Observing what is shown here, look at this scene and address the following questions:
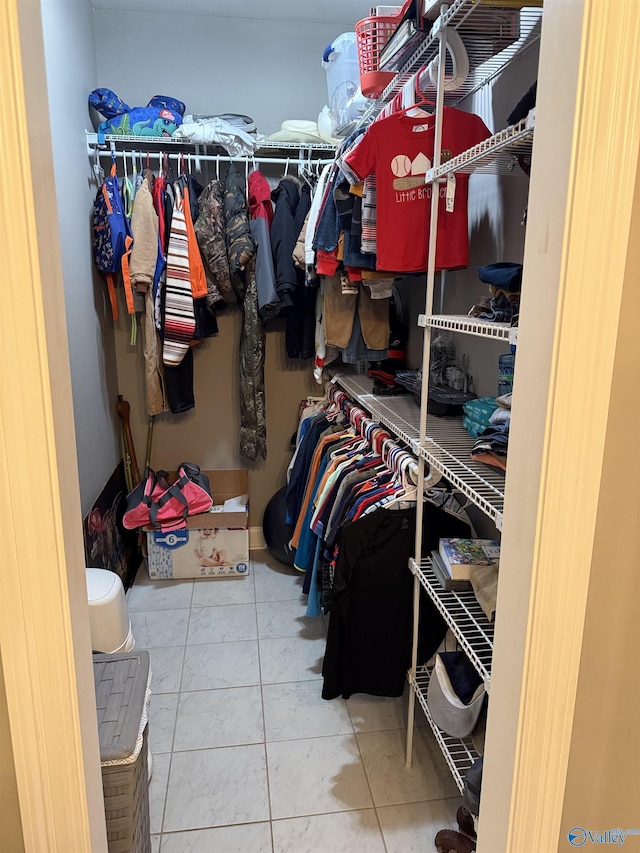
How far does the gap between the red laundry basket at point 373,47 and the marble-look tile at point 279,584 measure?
2.36 m

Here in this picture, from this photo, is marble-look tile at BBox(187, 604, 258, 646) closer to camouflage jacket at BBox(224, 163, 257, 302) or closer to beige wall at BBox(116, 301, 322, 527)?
beige wall at BBox(116, 301, 322, 527)

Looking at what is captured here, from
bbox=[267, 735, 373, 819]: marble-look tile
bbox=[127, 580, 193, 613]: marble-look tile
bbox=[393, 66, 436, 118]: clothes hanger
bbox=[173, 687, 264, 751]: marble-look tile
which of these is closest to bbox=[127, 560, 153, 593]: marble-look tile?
bbox=[127, 580, 193, 613]: marble-look tile

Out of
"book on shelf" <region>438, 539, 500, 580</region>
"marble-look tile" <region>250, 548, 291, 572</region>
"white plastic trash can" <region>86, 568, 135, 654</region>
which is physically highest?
"book on shelf" <region>438, 539, 500, 580</region>

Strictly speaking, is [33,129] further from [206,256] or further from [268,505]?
[268,505]

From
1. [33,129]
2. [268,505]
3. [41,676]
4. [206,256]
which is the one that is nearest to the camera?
[33,129]

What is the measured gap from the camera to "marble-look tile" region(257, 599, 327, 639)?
2805 mm

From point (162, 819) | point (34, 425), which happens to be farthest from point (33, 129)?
point (162, 819)

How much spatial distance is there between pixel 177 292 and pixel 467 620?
7.02 ft

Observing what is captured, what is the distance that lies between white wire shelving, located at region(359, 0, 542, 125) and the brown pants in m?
0.90

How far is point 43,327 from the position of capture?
785 mm

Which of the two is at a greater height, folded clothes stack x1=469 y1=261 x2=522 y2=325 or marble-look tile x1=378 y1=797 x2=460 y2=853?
folded clothes stack x1=469 y1=261 x2=522 y2=325

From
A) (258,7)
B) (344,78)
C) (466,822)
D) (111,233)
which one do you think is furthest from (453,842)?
(258,7)

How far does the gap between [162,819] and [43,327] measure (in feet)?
5.54

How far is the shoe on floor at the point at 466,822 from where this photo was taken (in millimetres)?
1669
